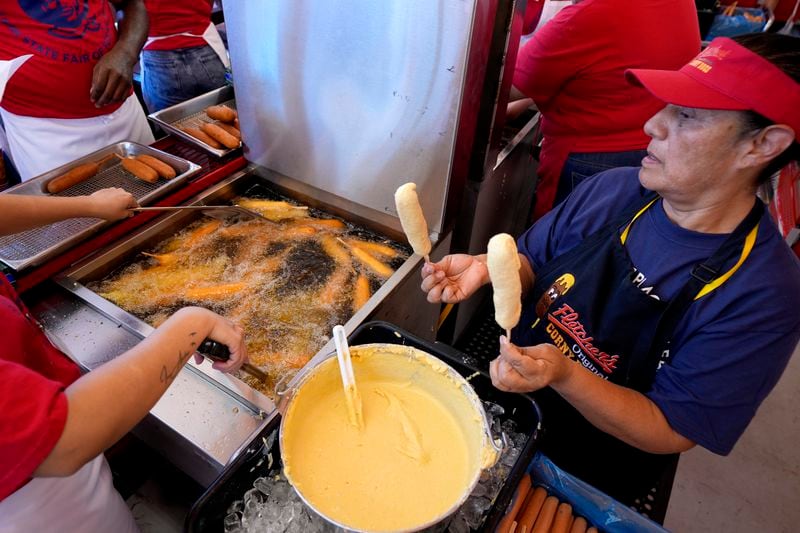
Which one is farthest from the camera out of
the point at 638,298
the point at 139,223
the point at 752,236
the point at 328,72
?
the point at 139,223

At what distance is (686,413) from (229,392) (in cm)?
132

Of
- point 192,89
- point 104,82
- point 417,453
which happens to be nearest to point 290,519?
point 417,453

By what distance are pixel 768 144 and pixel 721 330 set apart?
468 mm

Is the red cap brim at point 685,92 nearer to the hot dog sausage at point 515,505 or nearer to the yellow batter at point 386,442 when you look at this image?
the yellow batter at point 386,442

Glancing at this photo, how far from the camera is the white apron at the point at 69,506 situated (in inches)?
44.3

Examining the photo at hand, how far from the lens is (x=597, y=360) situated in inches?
58.1

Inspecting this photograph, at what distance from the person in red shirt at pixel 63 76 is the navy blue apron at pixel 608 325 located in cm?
252

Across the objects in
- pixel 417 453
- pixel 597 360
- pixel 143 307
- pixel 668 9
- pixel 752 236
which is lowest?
pixel 143 307

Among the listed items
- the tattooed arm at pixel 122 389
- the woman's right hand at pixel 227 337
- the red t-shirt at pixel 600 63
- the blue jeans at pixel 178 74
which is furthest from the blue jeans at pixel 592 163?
the blue jeans at pixel 178 74

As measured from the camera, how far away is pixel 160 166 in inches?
88.2

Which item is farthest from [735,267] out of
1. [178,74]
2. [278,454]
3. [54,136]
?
[178,74]

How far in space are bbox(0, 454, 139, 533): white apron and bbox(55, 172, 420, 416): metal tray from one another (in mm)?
413

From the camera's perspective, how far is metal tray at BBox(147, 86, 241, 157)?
247 cm

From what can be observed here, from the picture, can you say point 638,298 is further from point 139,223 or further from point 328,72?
point 139,223
